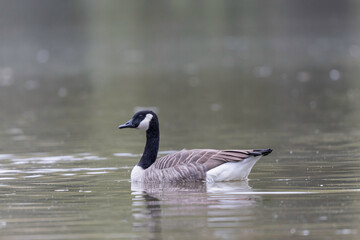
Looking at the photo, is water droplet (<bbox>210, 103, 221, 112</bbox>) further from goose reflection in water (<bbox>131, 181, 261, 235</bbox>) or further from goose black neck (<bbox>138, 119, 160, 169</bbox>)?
goose reflection in water (<bbox>131, 181, 261, 235</bbox>)

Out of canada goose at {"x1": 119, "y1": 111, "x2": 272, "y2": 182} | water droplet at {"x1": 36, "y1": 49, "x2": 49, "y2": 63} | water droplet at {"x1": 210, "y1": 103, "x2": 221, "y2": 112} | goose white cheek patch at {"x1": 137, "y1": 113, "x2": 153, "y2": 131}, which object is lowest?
canada goose at {"x1": 119, "y1": 111, "x2": 272, "y2": 182}

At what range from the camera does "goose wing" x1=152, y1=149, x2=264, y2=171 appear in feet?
35.1

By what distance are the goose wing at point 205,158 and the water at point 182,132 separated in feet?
1.12

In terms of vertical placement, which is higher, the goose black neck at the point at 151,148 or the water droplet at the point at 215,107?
the water droplet at the point at 215,107

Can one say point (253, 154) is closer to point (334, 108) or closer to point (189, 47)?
point (334, 108)

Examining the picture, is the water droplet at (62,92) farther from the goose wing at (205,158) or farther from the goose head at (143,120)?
the goose wing at (205,158)

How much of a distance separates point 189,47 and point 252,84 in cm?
2039

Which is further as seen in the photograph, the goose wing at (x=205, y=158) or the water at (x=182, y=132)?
the goose wing at (x=205, y=158)

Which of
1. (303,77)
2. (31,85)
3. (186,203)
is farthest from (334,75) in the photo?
(186,203)

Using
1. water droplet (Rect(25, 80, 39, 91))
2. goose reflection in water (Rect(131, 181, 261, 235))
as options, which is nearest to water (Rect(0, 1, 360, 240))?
goose reflection in water (Rect(131, 181, 261, 235))

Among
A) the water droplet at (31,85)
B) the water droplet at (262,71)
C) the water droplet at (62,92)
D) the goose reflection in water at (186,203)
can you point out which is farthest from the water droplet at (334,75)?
the goose reflection in water at (186,203)

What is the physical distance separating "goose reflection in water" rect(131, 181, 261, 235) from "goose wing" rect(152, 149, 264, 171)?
0.29 meters

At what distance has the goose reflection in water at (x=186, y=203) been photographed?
8.31 m

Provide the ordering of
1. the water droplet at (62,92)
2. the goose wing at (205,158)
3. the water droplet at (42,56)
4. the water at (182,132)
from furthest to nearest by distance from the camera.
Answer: the water droplet at (42,56), the water droplet at (62,92), the goose wing at (205,158), the water at (182,132)
